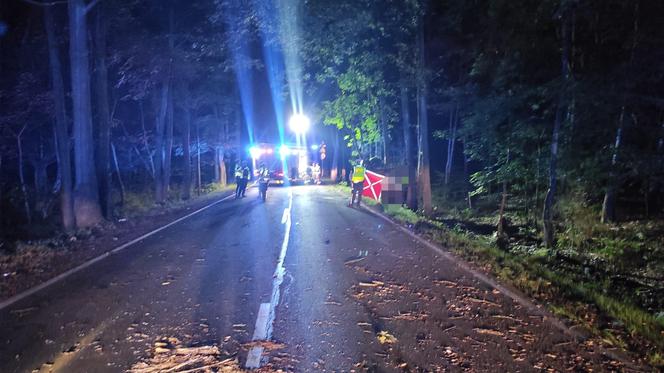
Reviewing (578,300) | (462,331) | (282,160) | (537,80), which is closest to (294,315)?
(462,331)

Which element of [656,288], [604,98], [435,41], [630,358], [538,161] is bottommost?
[656,288]

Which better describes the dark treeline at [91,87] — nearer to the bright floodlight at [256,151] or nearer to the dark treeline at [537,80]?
the bright floodlight at [256,151]

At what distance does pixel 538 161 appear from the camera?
14992 millimetres

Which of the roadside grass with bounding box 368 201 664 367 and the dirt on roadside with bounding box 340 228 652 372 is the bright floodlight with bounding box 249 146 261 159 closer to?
the roadside grass with bounding box 368 201 664 367

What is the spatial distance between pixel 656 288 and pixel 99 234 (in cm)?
1458

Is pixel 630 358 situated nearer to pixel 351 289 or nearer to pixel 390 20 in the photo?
pixel 351 289

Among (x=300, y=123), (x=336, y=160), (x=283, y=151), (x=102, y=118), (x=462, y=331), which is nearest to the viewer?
(x=462, y=331)

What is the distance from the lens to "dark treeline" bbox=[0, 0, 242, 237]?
1455 cm

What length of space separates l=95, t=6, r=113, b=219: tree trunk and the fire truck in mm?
20574

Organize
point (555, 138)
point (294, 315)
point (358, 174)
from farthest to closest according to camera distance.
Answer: point (358, 174)
point (555, 138)
point (294, 315)

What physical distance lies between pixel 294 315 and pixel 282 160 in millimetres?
34829

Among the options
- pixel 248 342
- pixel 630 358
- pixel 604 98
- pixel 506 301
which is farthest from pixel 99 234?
pixel 604 98

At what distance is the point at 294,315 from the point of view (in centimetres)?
584

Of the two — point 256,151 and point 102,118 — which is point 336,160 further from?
point 102,118
